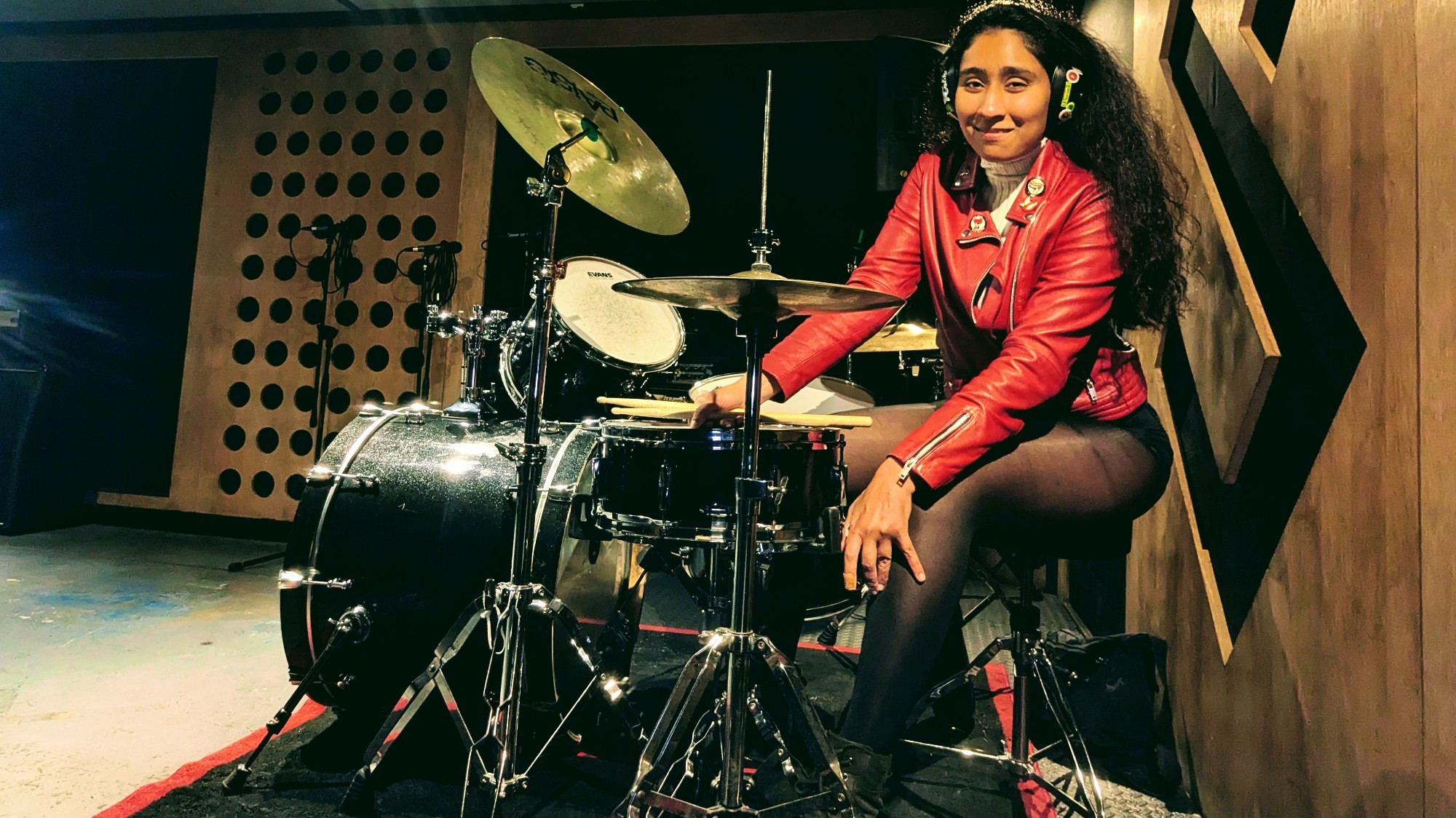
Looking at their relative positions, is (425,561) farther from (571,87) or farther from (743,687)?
(571,87)

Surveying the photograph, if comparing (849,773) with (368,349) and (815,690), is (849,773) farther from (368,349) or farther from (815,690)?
(368,349)

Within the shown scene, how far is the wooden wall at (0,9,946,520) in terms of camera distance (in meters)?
5.07

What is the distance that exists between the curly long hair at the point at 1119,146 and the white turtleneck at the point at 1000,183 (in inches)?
4.6

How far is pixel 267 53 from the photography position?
214 inches

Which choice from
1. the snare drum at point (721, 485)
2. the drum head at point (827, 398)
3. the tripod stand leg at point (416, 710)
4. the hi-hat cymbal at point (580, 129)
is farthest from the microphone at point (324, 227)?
the snare drum at point (721, 485)

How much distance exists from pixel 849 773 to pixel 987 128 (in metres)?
1.17

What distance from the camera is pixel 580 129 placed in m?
1.97

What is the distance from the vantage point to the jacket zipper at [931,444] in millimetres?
1121

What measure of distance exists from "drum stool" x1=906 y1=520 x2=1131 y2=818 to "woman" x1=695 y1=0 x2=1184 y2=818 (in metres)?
0.06

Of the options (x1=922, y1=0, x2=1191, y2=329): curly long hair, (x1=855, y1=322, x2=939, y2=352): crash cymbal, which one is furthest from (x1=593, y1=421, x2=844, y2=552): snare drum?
(x1=855, y1=322, x2=939, y2=352): crash cymbal

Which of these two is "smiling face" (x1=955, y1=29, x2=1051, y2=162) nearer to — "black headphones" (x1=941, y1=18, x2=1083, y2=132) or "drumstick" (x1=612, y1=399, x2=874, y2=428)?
"black headphones" (x1=941, y1=18, x2=1083, y2=132)

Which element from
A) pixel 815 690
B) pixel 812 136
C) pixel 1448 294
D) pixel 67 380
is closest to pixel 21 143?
pixel 67 380

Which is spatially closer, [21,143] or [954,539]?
[954,539]

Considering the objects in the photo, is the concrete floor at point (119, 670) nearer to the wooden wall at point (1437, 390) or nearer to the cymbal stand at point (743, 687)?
the cymbal stand at point (743, 687)
